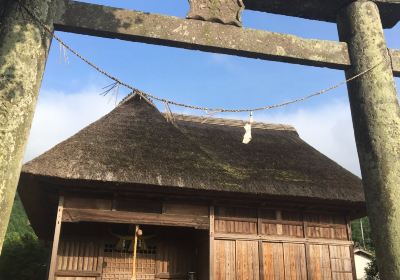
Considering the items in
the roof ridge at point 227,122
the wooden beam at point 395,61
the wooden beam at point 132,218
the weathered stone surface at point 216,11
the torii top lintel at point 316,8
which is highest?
the roof ridge at point 227,122

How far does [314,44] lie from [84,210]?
21.1 feet

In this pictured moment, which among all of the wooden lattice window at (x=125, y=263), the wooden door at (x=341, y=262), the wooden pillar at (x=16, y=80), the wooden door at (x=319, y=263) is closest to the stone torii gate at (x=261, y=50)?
the wooden pillar at (x=16, y=80)

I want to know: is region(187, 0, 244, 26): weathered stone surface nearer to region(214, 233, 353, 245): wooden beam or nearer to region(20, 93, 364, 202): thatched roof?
region(20, 93, 364, 202): thatched roof

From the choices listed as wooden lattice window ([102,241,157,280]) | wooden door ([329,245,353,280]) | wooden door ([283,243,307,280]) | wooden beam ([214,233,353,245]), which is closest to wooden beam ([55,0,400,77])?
wooden beam ([214,233,353,245])

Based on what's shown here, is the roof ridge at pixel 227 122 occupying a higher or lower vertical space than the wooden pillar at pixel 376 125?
higher

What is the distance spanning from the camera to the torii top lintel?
14.2 ft

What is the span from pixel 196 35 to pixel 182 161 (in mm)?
5810

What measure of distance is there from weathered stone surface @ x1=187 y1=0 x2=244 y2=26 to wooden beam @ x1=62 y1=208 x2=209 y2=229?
590 centimetres

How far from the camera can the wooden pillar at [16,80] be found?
2877 mm

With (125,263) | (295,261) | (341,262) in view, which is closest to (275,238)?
(295,261)

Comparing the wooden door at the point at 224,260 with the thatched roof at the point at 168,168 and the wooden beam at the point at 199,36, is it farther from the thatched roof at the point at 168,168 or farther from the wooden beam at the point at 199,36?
the wooden beam at the point at 199,36

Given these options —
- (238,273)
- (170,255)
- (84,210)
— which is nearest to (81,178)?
(84,210)

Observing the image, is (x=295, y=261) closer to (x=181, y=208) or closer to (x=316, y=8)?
(x=181, y=208)

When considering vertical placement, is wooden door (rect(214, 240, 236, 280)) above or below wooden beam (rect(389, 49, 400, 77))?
below
